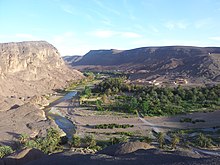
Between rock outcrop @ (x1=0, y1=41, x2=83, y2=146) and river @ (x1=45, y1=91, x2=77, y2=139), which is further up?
rock outcrop @ (x1=0, y1=41, x2=83, y2=146)

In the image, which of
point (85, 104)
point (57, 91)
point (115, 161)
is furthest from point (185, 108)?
point (57, 91)

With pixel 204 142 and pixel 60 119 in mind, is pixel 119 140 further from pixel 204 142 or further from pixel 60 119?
pixel 60 119

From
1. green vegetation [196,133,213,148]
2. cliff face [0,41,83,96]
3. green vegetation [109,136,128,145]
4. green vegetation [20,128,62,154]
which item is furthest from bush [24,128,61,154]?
cliff face [0,41,83,96]

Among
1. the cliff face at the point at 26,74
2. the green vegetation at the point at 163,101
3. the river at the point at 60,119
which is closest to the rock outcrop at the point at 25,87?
the cliff face at the point at 26,74

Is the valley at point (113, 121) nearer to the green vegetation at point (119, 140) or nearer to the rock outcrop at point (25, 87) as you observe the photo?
the green vegetation at point (119, 140)

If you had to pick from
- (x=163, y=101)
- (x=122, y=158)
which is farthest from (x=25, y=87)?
(x=122, y=158)

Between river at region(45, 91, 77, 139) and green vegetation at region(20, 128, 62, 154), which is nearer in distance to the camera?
green vegetation at region(20, 128, 62, 154)

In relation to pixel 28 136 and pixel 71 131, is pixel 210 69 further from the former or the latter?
pixel 28 136

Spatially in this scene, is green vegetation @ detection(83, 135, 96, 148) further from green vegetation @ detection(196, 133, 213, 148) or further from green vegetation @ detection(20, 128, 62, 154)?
green vegetation @ detection(196, 133, 213, 148)
